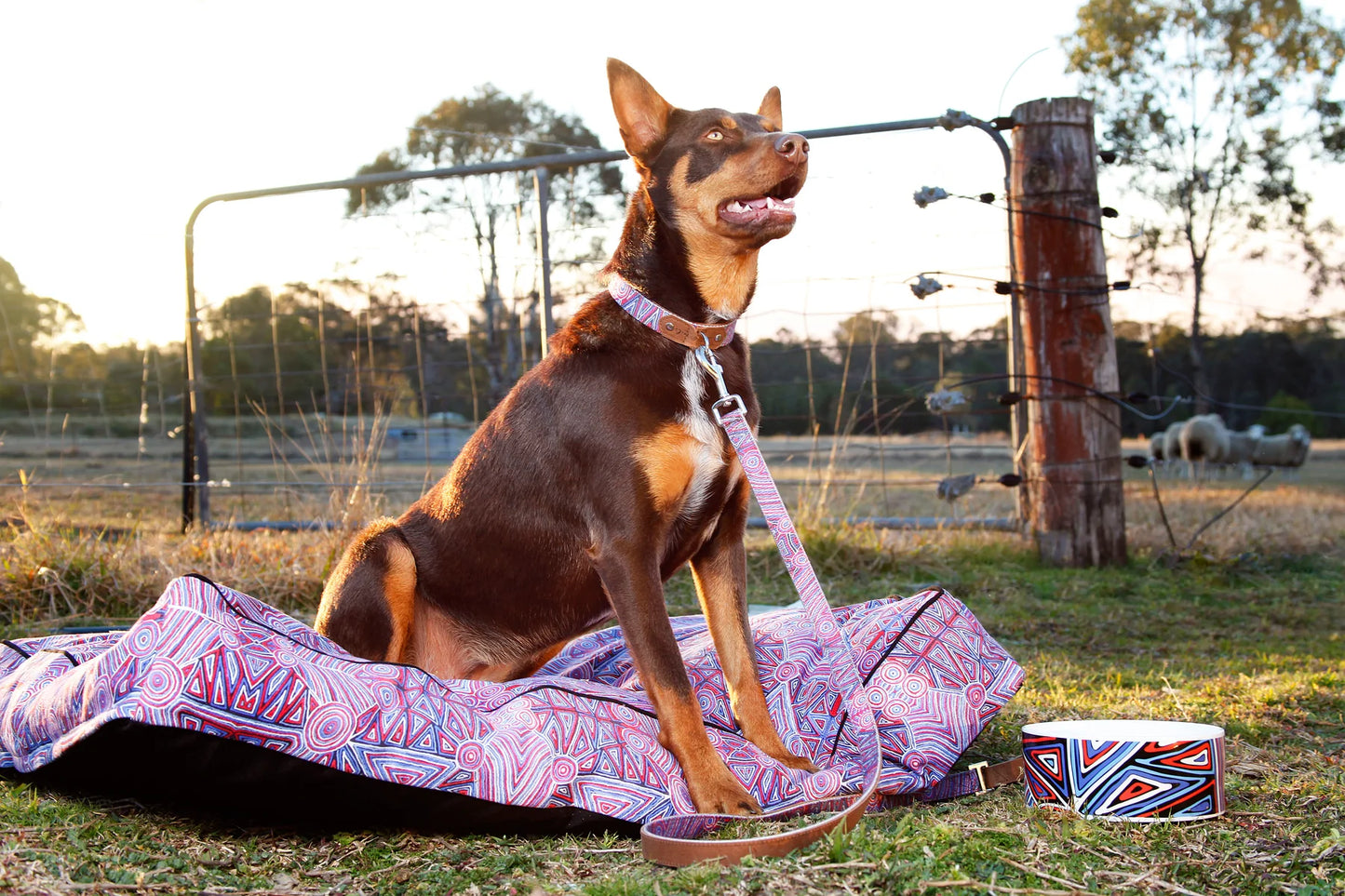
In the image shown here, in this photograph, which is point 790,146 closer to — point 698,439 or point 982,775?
point 698,439

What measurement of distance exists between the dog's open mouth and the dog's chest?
37 centimetres

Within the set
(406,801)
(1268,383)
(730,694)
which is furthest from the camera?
(1268,383)

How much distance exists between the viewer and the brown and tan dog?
2.38m

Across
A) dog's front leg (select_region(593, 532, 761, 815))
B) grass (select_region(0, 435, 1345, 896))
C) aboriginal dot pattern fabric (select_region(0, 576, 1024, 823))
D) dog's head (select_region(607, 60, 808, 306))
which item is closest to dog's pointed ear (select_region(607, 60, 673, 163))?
dog's head (select_region(607, 60, 808, 306))

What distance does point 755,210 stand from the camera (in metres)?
2.53

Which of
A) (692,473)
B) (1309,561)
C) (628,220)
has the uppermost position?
(628,220)

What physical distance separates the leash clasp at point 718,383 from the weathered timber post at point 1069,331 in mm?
3515

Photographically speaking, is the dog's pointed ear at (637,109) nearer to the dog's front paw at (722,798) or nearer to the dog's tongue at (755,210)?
the dog's tongue at (755,210)

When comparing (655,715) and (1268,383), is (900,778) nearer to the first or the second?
(655,715)

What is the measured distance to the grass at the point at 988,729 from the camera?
67.0 inches

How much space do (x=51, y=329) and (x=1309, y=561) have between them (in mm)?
11723

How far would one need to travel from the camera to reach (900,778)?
2.36 m

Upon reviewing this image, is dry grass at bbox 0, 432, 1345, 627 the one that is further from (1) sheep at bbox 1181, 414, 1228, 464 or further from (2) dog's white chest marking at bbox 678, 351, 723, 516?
(1) sheep at bbox 1181, 414, 1228, 464

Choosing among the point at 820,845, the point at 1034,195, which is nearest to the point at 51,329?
the point at 1034,195
